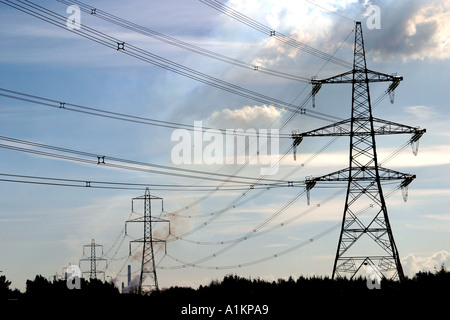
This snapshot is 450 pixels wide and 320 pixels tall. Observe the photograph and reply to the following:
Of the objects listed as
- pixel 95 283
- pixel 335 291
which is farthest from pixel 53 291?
pixel 335 291

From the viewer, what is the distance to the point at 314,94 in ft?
221

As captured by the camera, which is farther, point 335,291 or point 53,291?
point 53,291
